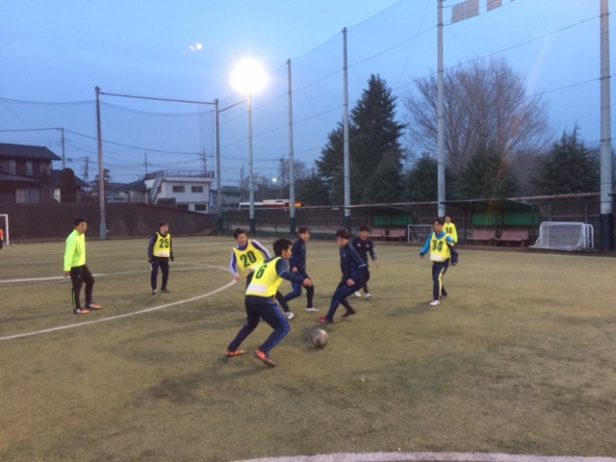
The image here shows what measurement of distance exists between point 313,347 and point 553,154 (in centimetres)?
2634

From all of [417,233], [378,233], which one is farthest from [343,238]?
[378,233]

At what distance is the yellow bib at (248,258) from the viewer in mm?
7422

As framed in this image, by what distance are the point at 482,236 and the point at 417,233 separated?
4.95 m

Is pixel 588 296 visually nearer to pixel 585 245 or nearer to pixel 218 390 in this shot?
pixel 218 390

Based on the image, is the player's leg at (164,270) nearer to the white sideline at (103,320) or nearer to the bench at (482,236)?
the white sideline at (103,320)

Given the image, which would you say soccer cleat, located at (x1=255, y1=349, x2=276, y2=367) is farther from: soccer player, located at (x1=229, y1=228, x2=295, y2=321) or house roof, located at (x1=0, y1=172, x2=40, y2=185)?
house roof, located at (x1=0, y1=172, x2=40, y2=185)

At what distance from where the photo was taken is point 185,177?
2628 inches

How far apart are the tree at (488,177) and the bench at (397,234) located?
5.05 meters

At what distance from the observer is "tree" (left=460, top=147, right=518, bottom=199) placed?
96.5ft

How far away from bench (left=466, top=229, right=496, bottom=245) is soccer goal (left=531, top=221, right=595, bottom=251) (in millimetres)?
2828

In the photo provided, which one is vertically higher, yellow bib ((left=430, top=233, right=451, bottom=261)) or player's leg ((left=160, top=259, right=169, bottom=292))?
yellow bib ((left=430, top=233, right=451, bottom=261))

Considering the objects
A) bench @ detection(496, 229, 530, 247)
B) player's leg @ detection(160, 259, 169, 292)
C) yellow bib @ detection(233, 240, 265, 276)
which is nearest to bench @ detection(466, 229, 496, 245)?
bench @ detection(496, 229, 530, 247)

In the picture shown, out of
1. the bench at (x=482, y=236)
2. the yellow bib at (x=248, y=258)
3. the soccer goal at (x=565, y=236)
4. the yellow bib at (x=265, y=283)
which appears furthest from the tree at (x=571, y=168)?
the yellow bib at (x=265, y=283)

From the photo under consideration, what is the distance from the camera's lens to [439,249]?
954 centimetres
